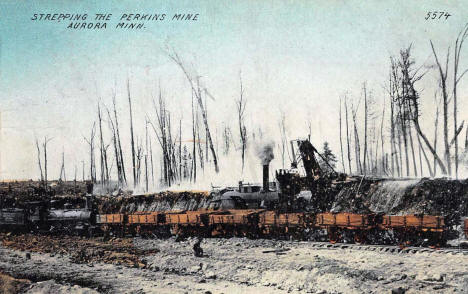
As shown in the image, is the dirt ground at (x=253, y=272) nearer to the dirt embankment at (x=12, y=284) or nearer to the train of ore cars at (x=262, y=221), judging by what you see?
the dirt embankment at (x=12, y=284)

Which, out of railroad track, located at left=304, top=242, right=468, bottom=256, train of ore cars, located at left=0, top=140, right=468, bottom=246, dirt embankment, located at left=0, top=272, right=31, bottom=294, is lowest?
dirt embankment, located at left=0, top=272, right=31, bottom=294

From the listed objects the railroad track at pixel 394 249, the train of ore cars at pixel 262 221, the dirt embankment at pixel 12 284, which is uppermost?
the train of ore cars at pixel 262 221

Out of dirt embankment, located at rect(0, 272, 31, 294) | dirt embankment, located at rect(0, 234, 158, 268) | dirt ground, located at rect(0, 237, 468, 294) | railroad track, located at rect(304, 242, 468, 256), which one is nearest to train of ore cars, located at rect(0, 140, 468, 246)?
railroad track, located at rect(304, 242, 468, 256)

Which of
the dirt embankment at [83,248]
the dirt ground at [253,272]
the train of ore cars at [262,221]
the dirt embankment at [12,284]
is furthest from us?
the dirt embankment at [83,248]

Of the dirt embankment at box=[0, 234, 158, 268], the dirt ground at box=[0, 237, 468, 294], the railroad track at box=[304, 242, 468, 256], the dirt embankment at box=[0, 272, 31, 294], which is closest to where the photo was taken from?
the dirt ground at box=[0, 237, 468, 294]

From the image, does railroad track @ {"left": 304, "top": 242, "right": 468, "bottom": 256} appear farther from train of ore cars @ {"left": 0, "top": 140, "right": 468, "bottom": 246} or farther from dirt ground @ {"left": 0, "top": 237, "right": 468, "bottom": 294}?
train of ore cars @ {"left": 0, "top": 140, "right": 468, "bottom": 246}

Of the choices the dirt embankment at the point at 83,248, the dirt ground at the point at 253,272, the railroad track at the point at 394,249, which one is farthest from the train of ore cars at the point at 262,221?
the dirt ground at the point at 253,272

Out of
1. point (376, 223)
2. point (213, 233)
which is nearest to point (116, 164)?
point (213, 233)

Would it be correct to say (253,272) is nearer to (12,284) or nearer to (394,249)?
(394,249)
